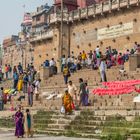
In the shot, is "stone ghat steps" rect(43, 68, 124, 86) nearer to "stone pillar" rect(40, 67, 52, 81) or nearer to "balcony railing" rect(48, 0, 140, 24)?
"stone pillar" rect(40, 67, 52, 81)

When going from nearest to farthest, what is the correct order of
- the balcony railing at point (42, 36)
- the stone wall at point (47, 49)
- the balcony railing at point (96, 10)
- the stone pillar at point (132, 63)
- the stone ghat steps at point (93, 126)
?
the stone ghat steps at point (93, 126) → the stone pillar at point (132, 63) → the balcony railing at point (96, 10) → the stone wall at point (47, 49) → the balcony railing at point (42, 36)

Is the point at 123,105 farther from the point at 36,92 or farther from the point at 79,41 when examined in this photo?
the point at 79,41

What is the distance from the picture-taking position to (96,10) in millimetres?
36969

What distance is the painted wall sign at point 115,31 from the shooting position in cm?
3356

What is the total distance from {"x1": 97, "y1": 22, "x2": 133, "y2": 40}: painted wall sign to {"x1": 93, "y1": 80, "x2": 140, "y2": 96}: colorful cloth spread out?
Answer: 39.4 feet

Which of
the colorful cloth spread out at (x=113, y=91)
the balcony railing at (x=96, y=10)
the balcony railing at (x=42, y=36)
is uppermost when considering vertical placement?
the balcony railing at (x=96, y=10)

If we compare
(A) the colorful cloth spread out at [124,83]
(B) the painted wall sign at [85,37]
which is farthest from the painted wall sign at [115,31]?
(A) the colorful cloth spread out at [124,83]

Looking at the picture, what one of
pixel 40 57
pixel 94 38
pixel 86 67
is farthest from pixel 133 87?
pixel 40 57

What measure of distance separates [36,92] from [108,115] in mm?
7981

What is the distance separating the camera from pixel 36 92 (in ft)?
81.5

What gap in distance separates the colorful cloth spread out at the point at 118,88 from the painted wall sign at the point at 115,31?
12.0 metres

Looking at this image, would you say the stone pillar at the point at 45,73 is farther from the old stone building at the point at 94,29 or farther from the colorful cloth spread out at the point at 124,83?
the colorful cloth spread out at the point at 124,83

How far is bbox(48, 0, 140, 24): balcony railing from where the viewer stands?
3384 centimetres

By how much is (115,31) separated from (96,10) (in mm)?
3029
